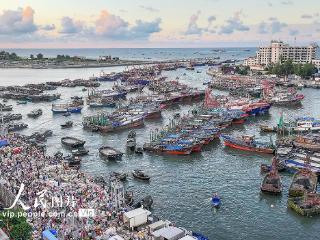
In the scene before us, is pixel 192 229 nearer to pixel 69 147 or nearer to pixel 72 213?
pixel 72 213

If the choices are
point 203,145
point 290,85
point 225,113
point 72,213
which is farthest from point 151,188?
point 290,85

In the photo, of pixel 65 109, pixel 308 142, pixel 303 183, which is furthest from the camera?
pixel 65 109

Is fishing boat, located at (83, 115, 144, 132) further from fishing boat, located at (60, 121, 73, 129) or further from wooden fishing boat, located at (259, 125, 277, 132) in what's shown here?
wooden fishing boat, located at (259, 125, 277, 132)

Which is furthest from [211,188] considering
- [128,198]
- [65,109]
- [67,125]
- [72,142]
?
[65,109]

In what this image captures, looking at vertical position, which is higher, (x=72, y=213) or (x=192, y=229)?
(x=72, y=213)

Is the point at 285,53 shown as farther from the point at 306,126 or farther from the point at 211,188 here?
the point at 211,188

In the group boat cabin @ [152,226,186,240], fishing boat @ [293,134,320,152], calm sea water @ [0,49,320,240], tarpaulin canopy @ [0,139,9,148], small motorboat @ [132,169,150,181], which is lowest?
calm sea water @ [0,49,320,240]

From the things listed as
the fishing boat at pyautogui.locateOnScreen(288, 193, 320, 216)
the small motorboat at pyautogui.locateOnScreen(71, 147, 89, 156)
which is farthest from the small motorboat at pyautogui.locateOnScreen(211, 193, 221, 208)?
the small motorboat at pyautogui.locateOnScreen(71, 147, 89, 156)
